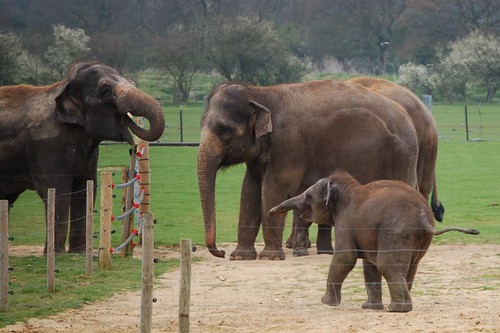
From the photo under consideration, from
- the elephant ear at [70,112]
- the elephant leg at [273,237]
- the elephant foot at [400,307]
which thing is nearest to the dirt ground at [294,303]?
the elephant foot at [400,307]

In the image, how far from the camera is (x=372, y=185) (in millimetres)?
13922

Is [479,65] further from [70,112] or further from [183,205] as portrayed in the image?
[70,112]

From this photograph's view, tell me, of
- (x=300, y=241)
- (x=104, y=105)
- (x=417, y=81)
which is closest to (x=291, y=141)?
(x=300, y=241)

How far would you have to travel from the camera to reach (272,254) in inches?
720

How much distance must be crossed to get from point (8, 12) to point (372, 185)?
1380 inches

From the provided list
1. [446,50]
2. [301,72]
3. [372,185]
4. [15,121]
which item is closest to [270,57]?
[301,72]

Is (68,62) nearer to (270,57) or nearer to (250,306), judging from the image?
(270,57)

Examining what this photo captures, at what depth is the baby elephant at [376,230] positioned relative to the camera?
1309 cm

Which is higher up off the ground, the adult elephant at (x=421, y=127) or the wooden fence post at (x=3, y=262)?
the adult elephant at (x=421, y=127)

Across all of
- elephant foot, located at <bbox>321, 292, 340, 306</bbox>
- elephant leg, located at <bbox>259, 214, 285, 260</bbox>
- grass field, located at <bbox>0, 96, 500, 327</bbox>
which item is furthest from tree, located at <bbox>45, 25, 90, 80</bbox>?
elephant foot, located at <bbox>321, 292, 340, 306</bbox>

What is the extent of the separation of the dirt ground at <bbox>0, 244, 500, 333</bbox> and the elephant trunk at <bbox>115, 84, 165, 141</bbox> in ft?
6.73

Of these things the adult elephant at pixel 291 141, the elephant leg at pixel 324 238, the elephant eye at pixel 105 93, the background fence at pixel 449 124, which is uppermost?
the background fence at pixel 449 124

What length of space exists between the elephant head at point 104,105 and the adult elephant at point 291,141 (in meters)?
1.03

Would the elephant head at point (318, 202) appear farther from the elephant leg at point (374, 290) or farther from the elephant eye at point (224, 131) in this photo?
the elephant eye at point (224, 131)
